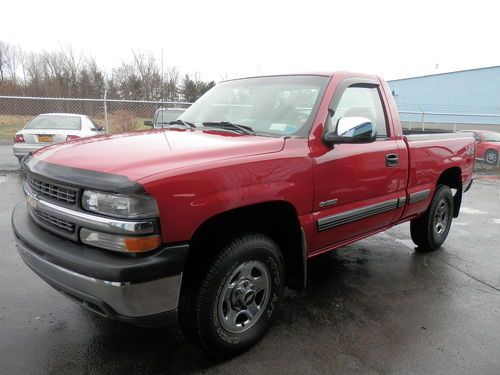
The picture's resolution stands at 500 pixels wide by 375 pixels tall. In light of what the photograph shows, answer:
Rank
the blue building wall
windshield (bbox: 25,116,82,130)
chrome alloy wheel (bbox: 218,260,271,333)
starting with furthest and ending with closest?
the blue building wall, windshield (bbox: 25,116,82,130), chrome alloy wheel (bbox: 218,260,271,333)

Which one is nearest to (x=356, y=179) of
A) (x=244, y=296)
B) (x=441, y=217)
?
(x=244, y=296)

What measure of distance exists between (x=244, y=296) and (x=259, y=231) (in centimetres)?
45

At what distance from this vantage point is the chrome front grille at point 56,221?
2.27 metres

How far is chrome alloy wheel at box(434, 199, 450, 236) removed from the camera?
15.8 ft

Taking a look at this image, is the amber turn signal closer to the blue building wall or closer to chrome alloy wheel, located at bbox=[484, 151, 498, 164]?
chrome alloy wheel, located at bbox=[484, 151, 498, 164]

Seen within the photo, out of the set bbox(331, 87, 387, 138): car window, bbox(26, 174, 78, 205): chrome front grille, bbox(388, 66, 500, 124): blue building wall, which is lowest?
bbox(26, 174, 78, 205): chrome front grille

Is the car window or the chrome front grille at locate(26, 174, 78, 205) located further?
the car window

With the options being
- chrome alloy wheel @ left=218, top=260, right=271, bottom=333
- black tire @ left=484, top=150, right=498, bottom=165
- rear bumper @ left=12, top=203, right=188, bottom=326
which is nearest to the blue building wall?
black tire @ left=484, top=150, right=498, bottom=165

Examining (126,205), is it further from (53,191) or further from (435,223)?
(435,223)

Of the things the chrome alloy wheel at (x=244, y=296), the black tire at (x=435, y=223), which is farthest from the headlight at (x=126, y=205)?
the black tire at (x=435, y=223)

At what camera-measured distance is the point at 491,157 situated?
1359cm

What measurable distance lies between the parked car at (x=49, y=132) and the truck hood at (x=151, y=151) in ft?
22.3

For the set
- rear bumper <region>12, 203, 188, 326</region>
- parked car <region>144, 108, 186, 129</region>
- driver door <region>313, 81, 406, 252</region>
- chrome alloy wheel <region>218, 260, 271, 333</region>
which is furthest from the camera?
parked car <region>144, 108, 186, 129</region>

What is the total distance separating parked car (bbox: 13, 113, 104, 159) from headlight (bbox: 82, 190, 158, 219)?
296 inches
